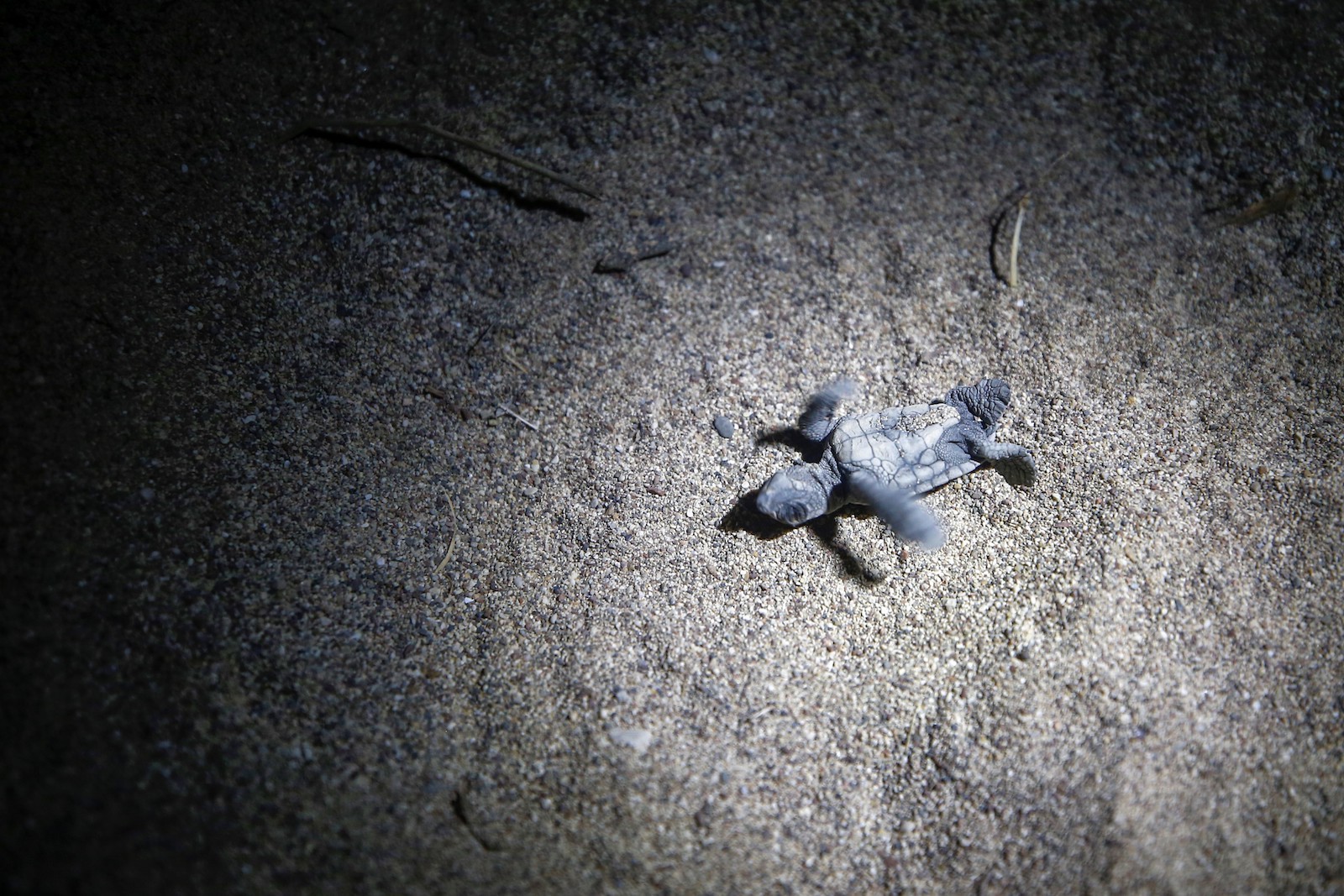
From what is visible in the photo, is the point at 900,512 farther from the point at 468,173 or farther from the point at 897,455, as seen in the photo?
the point at 468,173

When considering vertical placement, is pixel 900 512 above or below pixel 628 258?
above

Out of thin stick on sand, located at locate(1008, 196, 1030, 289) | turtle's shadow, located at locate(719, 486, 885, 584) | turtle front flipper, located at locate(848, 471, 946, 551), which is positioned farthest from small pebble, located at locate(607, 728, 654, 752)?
thin stick on sand, located at locate(1008, 196, 1030, 289)

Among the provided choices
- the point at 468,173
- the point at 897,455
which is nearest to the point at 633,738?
the point at 897,455

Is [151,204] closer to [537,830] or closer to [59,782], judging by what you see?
[59,782]

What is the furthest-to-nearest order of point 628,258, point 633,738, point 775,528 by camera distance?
point 628,258 → point 775,528 → point 633,738

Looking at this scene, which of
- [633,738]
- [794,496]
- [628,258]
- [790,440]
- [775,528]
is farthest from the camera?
[628,258]

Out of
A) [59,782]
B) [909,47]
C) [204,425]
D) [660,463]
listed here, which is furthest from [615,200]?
[59,782]

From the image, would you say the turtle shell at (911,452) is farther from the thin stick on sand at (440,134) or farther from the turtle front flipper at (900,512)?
the thin stick on sand at (440,134)
